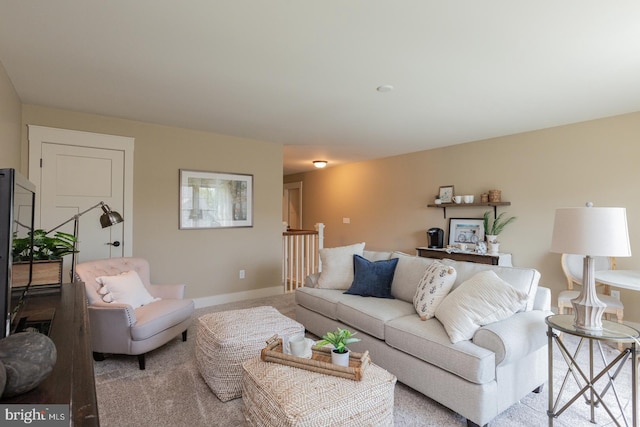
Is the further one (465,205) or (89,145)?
(465,205)

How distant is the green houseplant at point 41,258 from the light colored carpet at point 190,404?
912 millimetres

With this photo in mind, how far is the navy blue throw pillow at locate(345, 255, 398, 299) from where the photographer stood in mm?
3049

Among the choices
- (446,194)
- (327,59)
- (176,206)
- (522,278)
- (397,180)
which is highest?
(327,59)

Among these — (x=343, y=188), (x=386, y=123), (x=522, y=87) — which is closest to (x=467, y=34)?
(x=522, y=87)

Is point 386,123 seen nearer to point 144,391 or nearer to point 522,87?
point 522,87

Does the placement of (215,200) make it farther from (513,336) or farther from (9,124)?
(513,336)

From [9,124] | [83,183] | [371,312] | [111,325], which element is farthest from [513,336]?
[83,183]

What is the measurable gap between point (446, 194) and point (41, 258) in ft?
15.9

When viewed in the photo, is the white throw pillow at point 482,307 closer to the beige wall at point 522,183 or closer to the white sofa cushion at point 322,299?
the white sofa cushion at point 322,299

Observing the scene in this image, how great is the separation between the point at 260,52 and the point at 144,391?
2486mm

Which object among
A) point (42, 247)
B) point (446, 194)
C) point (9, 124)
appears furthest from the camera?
point (446, 194)

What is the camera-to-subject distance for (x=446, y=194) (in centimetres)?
509

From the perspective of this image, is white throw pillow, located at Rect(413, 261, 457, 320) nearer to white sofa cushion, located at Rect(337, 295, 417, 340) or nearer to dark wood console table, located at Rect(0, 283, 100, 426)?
white sofa cushion, located at Rect(337, 295, 417, 340)

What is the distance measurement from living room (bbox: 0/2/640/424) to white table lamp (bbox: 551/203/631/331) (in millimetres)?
1572
